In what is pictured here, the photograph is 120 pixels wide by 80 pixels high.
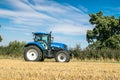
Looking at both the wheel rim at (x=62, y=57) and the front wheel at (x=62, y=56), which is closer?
the front wheel at (x=62, y=56)

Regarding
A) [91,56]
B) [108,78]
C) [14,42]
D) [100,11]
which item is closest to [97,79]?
[108,78]

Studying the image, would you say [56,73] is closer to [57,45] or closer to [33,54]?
[33,54]

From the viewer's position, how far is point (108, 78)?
1226 centimetres

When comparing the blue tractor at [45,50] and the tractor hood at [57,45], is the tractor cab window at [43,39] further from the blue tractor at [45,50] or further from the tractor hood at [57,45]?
the tractor hood at [57,45]

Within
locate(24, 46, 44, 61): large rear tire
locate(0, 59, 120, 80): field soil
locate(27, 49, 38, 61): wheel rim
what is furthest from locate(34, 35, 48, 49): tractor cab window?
locate(0, 59, 120, 80): field soil

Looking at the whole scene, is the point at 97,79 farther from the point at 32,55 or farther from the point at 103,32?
the point at 103,32

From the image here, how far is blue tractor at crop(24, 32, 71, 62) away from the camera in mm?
26406

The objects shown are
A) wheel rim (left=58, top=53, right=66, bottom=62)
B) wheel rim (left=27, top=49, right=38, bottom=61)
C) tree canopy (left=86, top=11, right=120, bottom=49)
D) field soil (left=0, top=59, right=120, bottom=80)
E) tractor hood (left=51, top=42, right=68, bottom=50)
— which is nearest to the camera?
field soil (left=0, top=59, right=120, bottom=80)

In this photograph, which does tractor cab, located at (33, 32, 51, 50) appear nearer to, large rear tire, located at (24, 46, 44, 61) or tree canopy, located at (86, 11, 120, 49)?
large rear tire, located at (24, 46, 44, 61)

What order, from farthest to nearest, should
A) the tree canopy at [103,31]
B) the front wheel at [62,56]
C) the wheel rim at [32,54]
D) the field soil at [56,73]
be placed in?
the tree canopy at [103,31], the wheel rim at [32,54], the front wheel at [62,56], the field soil at [56,73]

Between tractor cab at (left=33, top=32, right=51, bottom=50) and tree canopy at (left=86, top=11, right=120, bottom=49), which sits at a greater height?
tree canopy at (left=86, top=11, right=120, bottom=49)

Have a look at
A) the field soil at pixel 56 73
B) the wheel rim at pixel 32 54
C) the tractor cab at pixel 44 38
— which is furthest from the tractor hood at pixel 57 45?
the field soil at pixel 56 73

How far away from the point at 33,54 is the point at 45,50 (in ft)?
3.21

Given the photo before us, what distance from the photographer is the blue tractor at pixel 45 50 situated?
86.6ft
